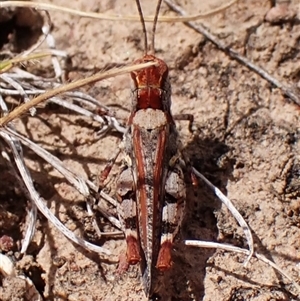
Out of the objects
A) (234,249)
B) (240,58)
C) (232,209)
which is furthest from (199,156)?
(240,58)

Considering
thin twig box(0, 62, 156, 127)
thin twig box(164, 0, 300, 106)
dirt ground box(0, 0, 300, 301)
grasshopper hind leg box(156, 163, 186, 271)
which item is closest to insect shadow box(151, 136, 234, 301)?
dirt ground box(0, 0, 300, 301)

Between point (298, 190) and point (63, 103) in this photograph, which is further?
point (63, 103)

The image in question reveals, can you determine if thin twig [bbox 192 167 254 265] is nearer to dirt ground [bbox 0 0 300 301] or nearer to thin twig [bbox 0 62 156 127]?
dirt ground [bbox 0 0 300 301]

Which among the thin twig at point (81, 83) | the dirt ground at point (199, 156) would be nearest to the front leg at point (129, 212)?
the dirt ground at point (199, 156)

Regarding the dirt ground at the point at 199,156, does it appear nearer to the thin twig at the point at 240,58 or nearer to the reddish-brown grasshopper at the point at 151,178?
the thin twig at the point at 240,58

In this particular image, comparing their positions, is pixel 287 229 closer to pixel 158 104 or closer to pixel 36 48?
pixel 158 104

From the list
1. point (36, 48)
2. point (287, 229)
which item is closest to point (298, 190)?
point (287, 229)
